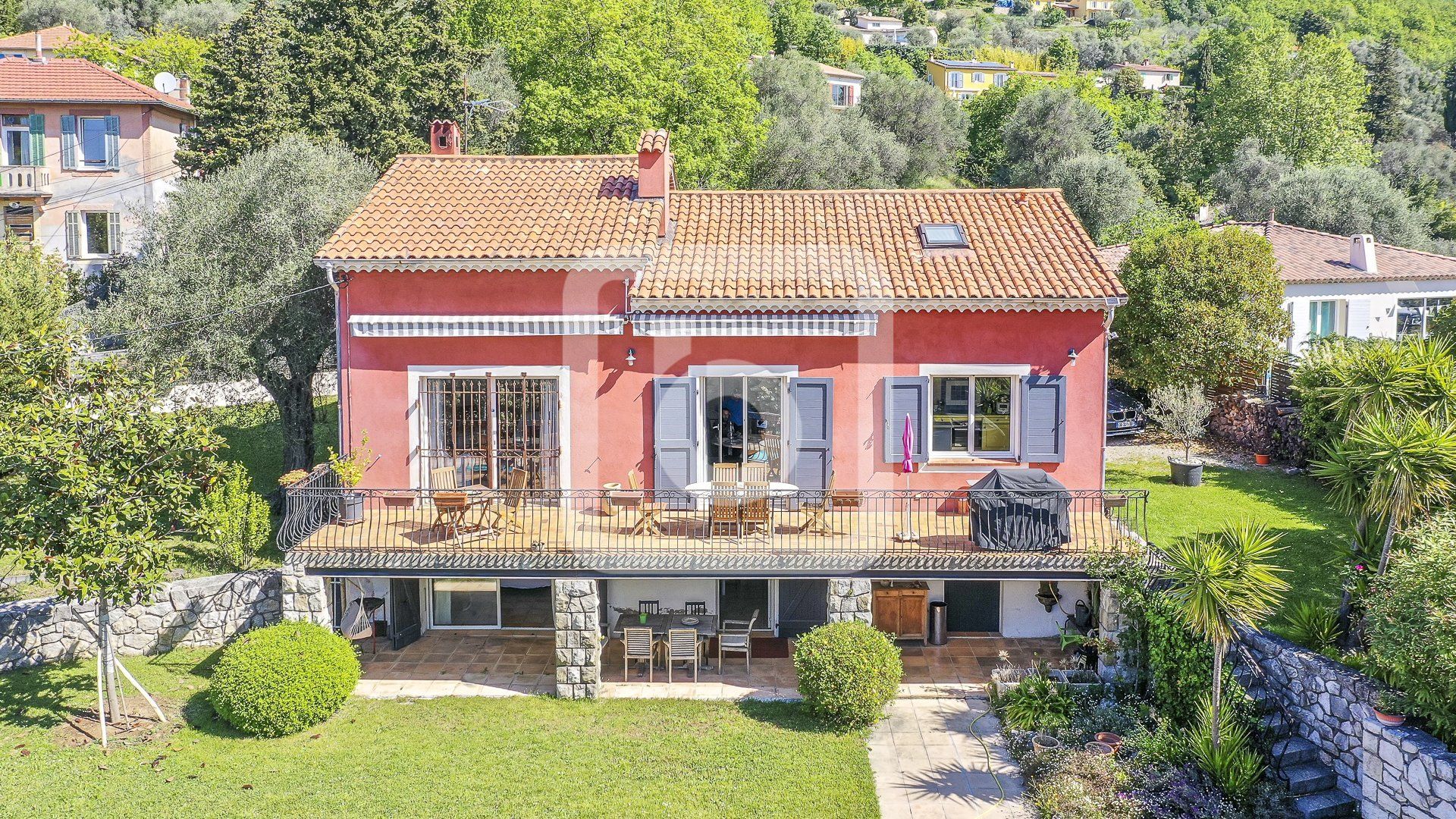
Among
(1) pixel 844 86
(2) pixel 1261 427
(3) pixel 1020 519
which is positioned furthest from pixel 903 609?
(1) pixel 844 86

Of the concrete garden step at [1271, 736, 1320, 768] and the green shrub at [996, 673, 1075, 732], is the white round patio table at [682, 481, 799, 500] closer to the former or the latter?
the green shrub at [996, 673, 1075, 732]

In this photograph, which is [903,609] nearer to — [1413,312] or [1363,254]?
[1363,254]

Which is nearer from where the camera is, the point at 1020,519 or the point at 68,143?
the point at 1020,519

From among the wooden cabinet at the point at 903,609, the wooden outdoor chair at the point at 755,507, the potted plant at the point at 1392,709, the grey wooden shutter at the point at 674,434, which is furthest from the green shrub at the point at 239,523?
the potted plant at the point at 1392,709

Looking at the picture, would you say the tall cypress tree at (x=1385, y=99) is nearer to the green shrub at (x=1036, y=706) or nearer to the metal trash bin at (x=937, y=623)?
the metal trash bin at (x=937, y=623)

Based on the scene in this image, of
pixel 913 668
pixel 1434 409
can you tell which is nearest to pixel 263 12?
pixel 913 668

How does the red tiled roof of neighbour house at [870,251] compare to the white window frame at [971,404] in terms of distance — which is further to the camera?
the white window frame at [971,404]

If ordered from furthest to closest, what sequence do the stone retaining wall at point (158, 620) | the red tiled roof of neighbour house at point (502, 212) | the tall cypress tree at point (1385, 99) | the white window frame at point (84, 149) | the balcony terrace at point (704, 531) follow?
the tall cypress tree at point (1385, 99), the white window frame at point (84, 149), the red tiled roof of neighbour house at point (502, 212), the stone retaining wall at point (158, 620), the balcony terrace at point (704, 531)
